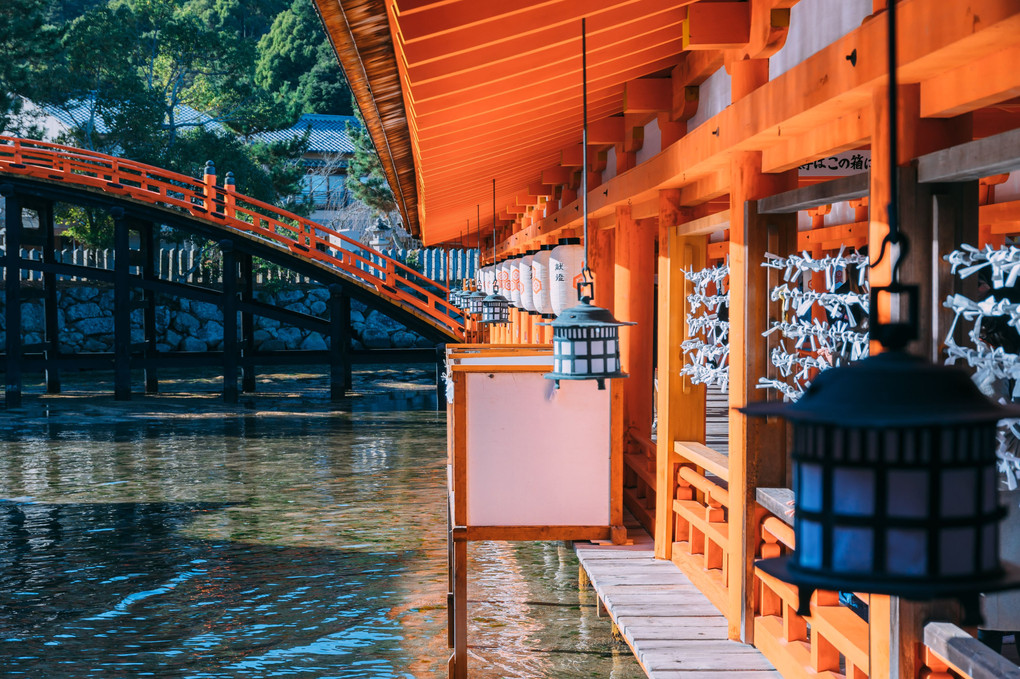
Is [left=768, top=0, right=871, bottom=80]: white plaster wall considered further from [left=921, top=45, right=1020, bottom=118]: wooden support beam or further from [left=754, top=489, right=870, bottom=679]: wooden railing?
[left=754, top=489, right=870, bottom=679]: wooden railing

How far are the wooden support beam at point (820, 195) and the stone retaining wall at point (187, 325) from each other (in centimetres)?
2312

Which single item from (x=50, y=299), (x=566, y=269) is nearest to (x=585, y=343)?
(x=566, y=269)

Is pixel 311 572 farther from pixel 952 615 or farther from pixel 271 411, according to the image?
pixel 271 411

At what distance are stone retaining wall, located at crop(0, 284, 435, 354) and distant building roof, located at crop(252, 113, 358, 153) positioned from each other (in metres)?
8.92

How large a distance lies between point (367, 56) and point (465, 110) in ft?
6.21

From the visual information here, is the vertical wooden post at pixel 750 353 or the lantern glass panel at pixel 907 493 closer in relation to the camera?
the lantern glass panel at pixel 907 493

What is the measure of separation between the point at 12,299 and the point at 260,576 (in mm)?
12678

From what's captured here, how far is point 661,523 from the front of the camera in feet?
19.0

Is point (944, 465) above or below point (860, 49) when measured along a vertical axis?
below

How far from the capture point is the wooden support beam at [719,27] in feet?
13.0

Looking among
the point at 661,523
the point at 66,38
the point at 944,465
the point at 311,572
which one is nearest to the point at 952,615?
the point at 944,465

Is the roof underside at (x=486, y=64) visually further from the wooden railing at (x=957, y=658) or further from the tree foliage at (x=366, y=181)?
the tree foliage at (x=366, y=181)

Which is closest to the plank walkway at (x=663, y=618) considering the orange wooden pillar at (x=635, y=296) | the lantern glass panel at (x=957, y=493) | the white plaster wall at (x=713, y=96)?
the orange wooden pillar at (x=635, y=296)

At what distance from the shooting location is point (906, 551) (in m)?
1.47
